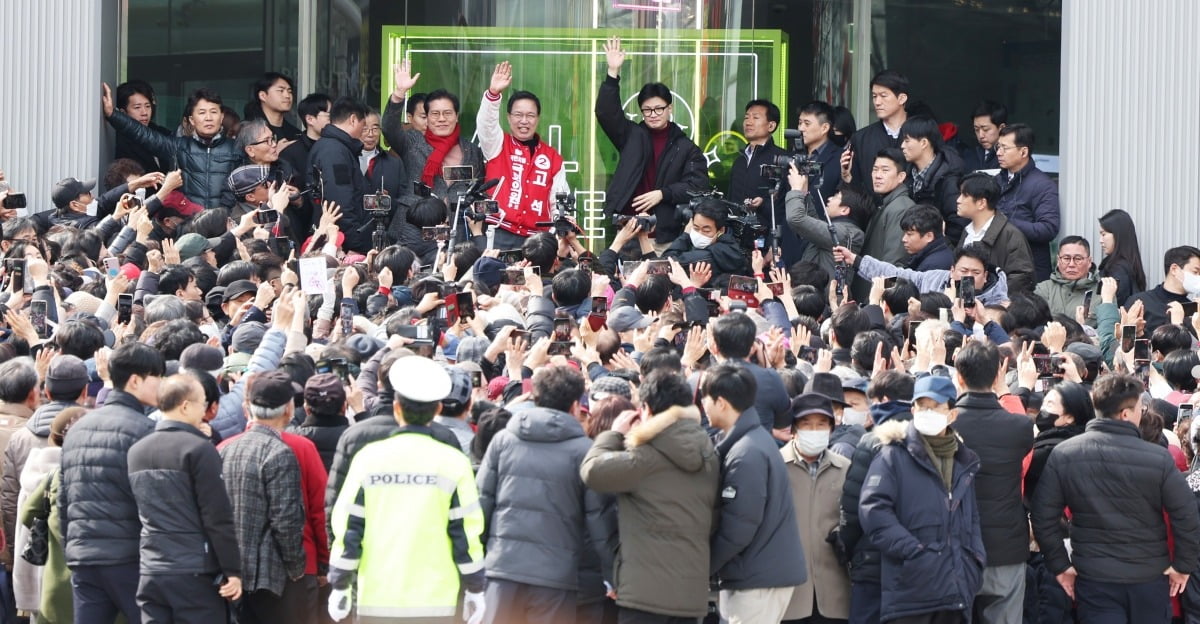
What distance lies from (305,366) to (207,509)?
1059mm

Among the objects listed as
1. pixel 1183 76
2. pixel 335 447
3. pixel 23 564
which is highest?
pixel 1183 76

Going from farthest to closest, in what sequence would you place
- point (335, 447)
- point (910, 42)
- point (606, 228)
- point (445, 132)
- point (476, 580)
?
point (910, 42), point (606, 228), point (445, 132), point (335, 447), point (476, 580)

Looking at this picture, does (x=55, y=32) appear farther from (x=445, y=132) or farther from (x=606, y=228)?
→ (x=606, y=228)

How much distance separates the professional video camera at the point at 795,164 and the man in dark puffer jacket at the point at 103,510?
6155mm

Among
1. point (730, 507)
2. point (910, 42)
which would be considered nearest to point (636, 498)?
point (730, 507)

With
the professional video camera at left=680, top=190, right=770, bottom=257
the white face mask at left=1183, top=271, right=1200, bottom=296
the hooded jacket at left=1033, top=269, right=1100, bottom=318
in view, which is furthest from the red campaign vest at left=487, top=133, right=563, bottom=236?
the white face mask at left=1183, top=271, right=1200, bottom=296

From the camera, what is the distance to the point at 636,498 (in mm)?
7781

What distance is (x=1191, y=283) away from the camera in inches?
484

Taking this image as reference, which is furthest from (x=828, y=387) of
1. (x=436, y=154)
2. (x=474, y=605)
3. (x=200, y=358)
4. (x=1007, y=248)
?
(x=436, y=154)

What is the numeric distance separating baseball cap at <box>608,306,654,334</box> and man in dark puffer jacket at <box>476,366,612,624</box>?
2.48 metres

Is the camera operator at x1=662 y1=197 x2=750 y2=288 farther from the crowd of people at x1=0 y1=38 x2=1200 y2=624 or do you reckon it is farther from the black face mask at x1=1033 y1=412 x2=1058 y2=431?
the black face mask at x1=1033 y1=412 x2=1058 y2=431

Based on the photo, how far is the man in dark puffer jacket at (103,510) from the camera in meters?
7.96

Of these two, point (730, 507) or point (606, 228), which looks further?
point (606, 228)

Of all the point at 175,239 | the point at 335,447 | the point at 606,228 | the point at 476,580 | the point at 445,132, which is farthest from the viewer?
the point at 606,228
